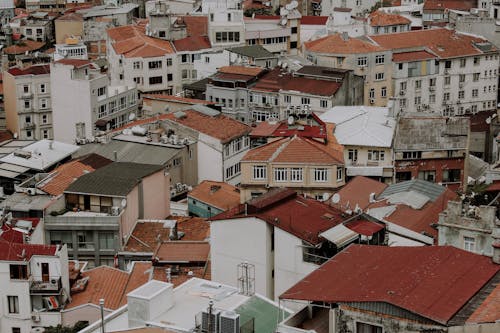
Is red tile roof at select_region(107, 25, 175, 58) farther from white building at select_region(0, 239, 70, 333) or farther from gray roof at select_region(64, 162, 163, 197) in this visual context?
white building at select_region(0, 239, 70, 333)

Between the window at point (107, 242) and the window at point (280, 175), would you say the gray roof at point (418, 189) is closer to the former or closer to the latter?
the window at point (280, 175)

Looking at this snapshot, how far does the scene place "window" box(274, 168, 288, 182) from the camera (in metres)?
Answer: 57.4

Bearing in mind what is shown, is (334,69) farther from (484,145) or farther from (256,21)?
(256,21)

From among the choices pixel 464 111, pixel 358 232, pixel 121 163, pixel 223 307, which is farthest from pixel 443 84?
pixel 223 307

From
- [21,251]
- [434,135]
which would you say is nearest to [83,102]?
[434,135]

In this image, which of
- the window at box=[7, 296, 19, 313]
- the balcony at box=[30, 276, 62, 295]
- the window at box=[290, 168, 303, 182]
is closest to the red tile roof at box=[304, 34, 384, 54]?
the window at box=[290, 168, 303, 182]

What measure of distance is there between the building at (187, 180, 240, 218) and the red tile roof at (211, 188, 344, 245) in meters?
16.8

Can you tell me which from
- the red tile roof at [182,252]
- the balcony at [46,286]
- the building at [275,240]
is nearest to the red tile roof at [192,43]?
the red tile roof at [182,252]

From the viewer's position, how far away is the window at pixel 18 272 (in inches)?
1748

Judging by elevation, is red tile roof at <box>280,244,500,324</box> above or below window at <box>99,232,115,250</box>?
above

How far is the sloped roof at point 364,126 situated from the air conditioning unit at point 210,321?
35.6m

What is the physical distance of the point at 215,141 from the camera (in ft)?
221

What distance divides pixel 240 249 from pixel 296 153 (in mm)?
18885

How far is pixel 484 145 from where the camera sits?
7694 cm
